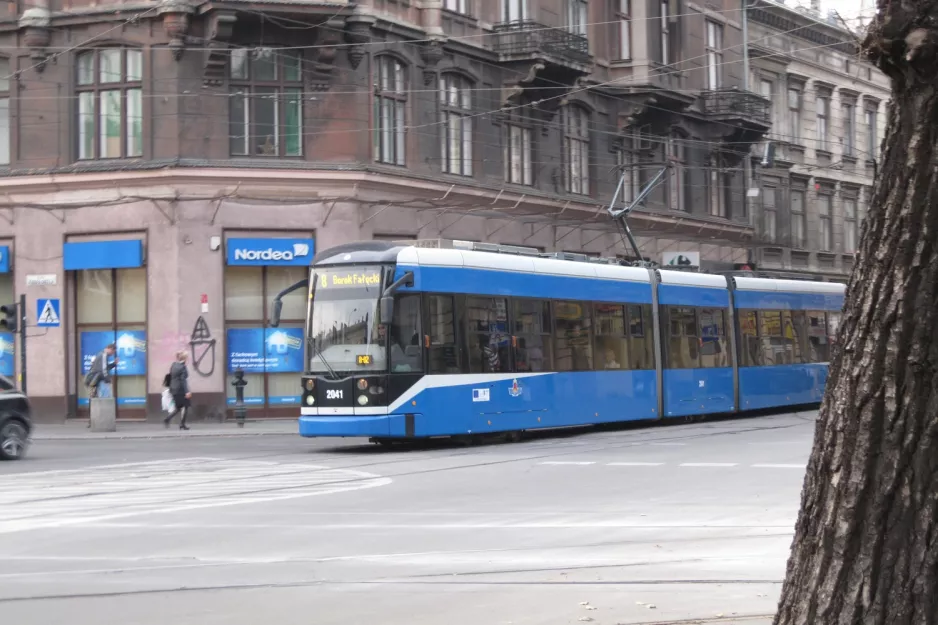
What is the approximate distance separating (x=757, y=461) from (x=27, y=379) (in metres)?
20.6

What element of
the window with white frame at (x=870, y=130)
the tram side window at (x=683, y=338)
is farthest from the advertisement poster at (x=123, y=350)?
the window with white frame at (x=870, y=130)

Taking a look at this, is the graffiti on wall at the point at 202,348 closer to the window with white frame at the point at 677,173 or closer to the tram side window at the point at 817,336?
the tram side window at the point at 817,336

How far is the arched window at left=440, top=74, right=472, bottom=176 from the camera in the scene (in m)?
34.2

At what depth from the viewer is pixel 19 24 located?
31.7 m

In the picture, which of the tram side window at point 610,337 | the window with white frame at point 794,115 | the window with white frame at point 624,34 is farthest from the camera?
the window with white frame at point 794,115

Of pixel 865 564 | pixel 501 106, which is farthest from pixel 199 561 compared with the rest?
pixel 501 106

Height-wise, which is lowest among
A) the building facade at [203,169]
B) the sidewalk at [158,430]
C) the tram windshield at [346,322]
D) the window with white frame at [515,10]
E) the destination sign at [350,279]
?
the sidewalk at [158,430]

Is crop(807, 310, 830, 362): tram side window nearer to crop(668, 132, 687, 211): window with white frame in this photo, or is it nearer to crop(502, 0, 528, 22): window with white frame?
crop(668, 132, 687, 211): window with white frame

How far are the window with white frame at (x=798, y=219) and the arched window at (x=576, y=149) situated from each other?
14.5m

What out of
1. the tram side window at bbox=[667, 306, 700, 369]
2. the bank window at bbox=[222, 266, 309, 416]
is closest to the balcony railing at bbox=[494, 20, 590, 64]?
the bank window at bbox=[222, 266, 309, 416]

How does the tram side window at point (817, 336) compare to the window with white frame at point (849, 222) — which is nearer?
the tram side window at point (817, 336)

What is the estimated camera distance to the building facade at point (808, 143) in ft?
162

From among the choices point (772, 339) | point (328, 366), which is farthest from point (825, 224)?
point (328, 366)

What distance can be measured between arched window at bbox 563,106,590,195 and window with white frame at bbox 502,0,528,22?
3108 millimetres
